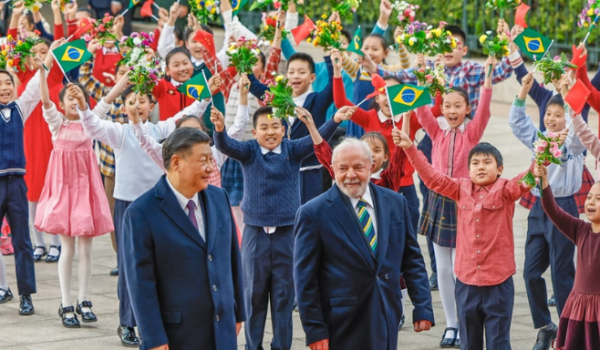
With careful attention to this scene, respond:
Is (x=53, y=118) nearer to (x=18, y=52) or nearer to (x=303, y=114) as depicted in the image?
(x=18, y=52)

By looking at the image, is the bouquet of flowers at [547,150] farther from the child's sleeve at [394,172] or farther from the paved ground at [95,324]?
the paved ground at [95,324]

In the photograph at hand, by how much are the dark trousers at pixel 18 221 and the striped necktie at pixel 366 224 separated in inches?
161

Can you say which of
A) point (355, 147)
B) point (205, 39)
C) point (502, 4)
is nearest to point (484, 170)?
point (355, 147)

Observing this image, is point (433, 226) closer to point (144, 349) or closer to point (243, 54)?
point (243, 54)

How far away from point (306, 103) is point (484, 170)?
2.54 m

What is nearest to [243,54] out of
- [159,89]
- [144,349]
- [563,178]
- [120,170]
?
[120,170]

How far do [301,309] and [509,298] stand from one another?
6.51 feet

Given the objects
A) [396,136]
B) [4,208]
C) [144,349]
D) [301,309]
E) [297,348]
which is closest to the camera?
[144,349]

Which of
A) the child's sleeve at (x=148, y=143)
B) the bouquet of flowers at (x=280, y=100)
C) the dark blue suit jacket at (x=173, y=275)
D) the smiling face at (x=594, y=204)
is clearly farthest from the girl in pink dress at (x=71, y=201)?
the smiling face at (x=594, y=204)

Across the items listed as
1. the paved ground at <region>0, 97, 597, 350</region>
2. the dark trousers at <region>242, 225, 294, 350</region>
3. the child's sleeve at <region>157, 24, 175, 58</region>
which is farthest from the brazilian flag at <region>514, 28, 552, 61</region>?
the child's sleeve at <region>157, 24, 175, 58</region>

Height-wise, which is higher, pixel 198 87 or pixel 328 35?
pixel 328 35

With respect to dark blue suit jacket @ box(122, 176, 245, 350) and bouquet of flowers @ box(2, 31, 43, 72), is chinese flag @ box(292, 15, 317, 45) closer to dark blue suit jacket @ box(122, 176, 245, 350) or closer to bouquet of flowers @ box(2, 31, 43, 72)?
bouquet of flowers @ box(2, 31, 43, 72)

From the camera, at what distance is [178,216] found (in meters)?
5.55

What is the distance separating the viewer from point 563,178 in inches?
337
